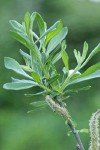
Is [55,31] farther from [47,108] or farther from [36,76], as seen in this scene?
[47,108]

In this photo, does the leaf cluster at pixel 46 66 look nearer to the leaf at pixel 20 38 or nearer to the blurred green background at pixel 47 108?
the leaf at pixel 20 38

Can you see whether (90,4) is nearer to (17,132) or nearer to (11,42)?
(11,42)

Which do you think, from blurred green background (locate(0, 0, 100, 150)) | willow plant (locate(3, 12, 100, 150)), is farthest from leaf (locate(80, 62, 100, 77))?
blurred green background (locate(0, 0, 100, 150))

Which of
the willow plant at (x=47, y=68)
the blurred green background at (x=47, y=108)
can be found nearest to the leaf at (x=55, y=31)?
the willow plant at (x=47, y=68)

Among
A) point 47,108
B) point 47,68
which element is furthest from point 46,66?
point 47,108

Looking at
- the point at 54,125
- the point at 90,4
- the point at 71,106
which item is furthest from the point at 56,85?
the point at 90,4

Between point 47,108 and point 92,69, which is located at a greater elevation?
point 47,108

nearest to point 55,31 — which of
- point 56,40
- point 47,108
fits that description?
point 56,40

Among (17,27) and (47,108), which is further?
(47,108)
